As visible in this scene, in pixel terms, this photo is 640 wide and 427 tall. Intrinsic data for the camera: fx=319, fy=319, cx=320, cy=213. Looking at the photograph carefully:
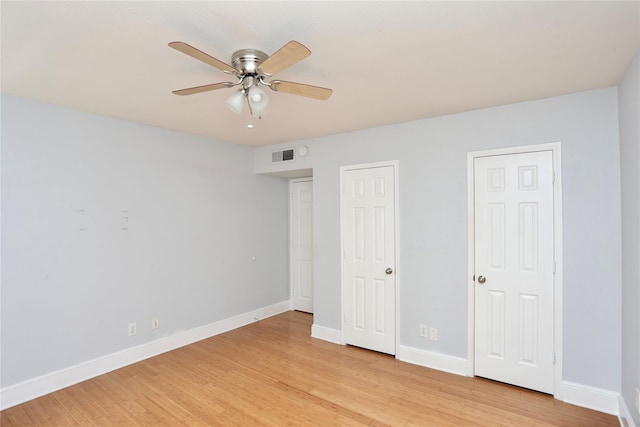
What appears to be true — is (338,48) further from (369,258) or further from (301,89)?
(369,258)

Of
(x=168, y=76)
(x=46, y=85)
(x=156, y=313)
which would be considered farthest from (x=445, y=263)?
(x=46, y=85)

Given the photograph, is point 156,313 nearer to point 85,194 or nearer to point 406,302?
point 85,194

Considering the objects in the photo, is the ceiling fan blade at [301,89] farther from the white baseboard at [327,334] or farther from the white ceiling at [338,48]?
the white baseboard at [327,334]

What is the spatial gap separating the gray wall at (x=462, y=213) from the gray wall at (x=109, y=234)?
1.11 m

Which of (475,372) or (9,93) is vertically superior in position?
(9,93)

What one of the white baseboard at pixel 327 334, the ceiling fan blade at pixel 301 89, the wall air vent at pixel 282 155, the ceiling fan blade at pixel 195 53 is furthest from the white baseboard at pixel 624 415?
the wall air vent at pixel 282 155

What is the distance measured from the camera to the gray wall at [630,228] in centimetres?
197

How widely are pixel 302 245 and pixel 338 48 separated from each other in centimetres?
363

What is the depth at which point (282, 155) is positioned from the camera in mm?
4367

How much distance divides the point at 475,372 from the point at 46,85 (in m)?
4.31

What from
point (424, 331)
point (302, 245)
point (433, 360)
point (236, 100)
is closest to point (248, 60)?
point (236, 100)

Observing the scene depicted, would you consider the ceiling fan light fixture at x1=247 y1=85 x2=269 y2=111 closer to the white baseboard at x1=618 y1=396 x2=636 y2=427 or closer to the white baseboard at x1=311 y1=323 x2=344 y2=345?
the white baseboard at x1=311 y1=323 x2=344 y2=345

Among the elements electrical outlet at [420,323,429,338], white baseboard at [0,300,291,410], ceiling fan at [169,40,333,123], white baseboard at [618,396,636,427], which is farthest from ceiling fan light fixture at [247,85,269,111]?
white baseboard at [618,396,636,427]

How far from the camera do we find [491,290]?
9.58 feet
